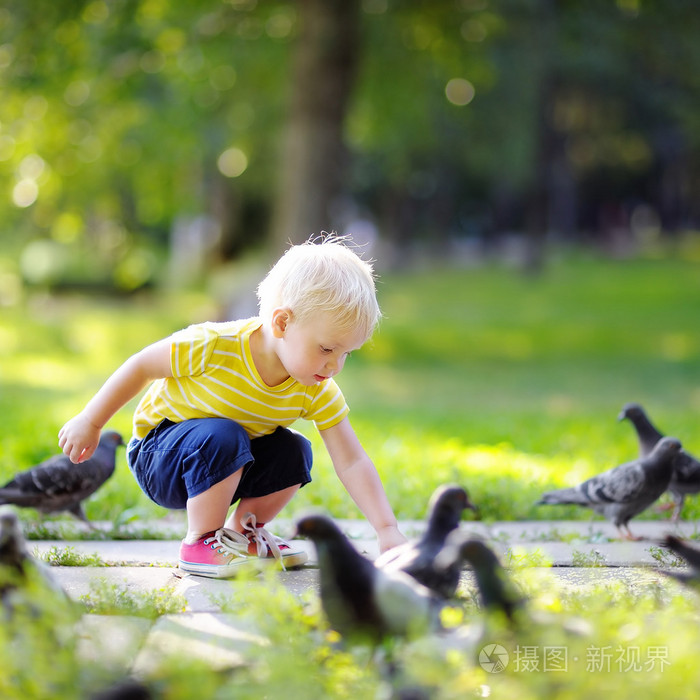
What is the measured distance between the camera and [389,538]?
3.38 meters

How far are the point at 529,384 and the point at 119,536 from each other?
9.84 metres

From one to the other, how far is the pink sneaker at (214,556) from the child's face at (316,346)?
672 mm

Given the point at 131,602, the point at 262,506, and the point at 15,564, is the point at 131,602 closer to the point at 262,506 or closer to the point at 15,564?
the point at 15,564

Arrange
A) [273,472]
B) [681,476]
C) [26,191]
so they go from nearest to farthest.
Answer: [273,472]
[681,476]
[26,191]

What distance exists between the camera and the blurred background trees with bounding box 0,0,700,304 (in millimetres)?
13148

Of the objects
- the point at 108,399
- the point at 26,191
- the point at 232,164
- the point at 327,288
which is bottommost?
the point at 108,399

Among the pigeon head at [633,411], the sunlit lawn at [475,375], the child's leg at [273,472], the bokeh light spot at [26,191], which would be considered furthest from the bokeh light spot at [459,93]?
the child's leg at [273,472]

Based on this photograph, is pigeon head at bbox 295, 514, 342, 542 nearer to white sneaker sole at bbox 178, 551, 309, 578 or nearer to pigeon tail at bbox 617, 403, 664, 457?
white sneaker sole at bbox 178, 551, 309, 578

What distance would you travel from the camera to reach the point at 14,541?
2.44 meters

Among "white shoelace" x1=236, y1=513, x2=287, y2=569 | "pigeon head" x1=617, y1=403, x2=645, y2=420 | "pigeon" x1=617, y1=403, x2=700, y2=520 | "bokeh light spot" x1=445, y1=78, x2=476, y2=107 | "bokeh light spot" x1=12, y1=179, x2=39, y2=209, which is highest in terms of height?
"bokeh light spot" x1=445, y1=78, x2=476, y2=107

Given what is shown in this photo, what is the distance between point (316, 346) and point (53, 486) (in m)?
1.59

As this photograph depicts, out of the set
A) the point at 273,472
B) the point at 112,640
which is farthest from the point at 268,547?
the point at 112,640

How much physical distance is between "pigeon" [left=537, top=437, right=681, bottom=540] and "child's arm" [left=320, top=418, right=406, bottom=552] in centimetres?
113

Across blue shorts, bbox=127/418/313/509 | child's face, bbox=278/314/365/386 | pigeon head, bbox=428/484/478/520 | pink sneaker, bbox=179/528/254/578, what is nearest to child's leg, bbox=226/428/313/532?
blue shorts, bbox=127/418/313/509
